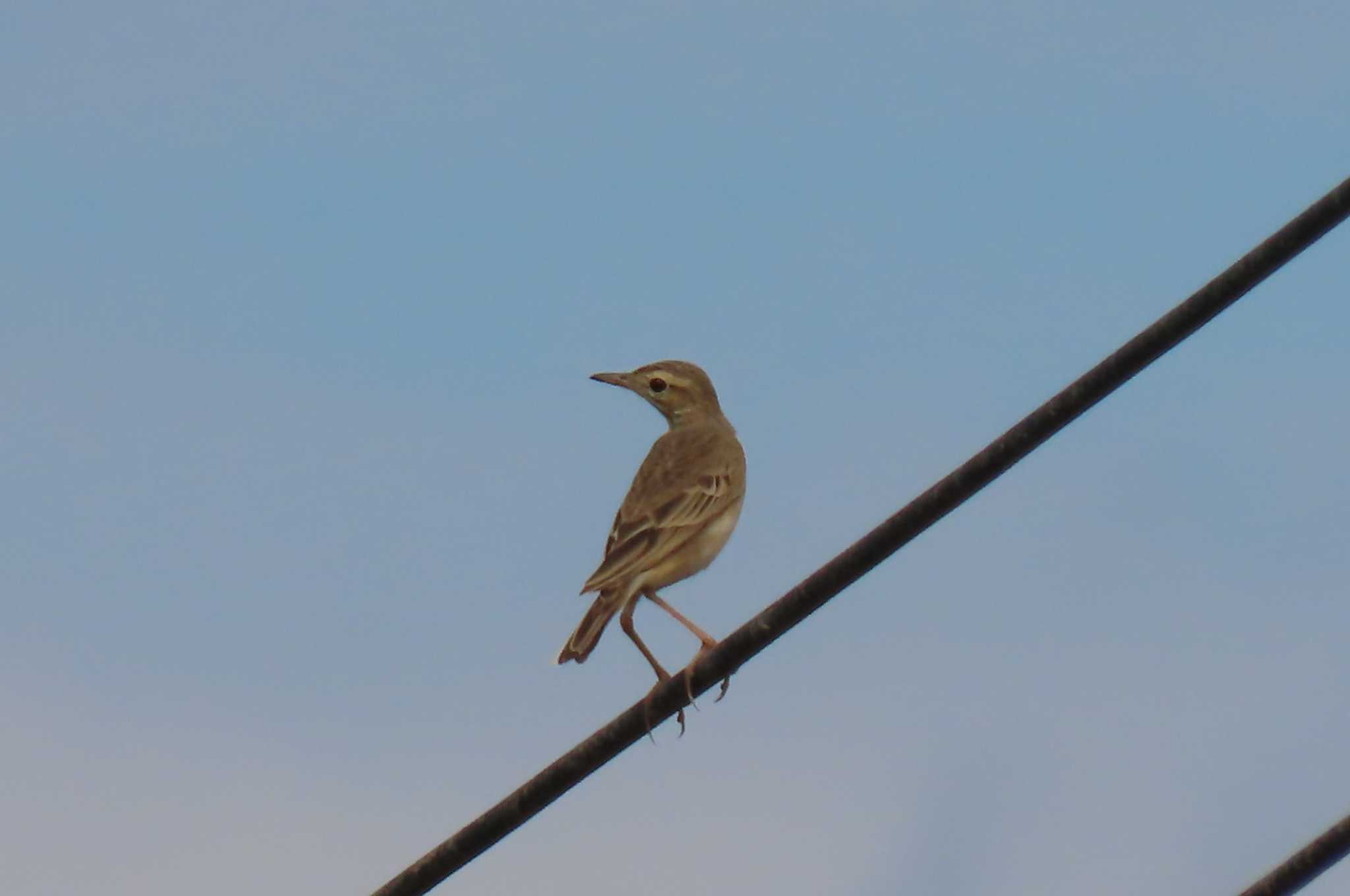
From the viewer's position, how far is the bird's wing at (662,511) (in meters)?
13.2

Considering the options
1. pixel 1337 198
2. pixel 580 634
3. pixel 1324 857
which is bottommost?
pixel 1324 857

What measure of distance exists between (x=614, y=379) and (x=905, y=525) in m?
10.4

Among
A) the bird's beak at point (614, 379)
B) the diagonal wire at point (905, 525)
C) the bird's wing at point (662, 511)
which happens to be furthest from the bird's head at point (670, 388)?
the diagonal wire at point (905, 525)

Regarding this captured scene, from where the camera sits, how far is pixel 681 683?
864cm

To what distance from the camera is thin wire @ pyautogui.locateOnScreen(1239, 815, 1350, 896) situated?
6035mm

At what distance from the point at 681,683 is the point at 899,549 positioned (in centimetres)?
172

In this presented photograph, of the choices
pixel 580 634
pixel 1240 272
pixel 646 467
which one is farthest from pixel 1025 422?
pixel 646 467

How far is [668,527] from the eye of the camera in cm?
1379

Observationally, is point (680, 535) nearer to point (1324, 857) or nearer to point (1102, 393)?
point (1102, 393)

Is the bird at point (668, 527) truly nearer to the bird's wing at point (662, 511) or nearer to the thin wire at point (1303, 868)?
the bird's wing at point (662, 511)

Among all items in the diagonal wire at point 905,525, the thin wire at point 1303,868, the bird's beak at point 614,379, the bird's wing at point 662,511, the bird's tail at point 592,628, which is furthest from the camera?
the bird's beak at point 614,379

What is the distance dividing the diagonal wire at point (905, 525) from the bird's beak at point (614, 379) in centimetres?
958

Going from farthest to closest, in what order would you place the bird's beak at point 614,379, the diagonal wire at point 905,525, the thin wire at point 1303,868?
1. the bird's beak at point 614,379
2. the diagonal wire at point 905,525
3. the thin wire at point 1303,868

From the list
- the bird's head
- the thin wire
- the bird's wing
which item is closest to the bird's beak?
the bird's head
